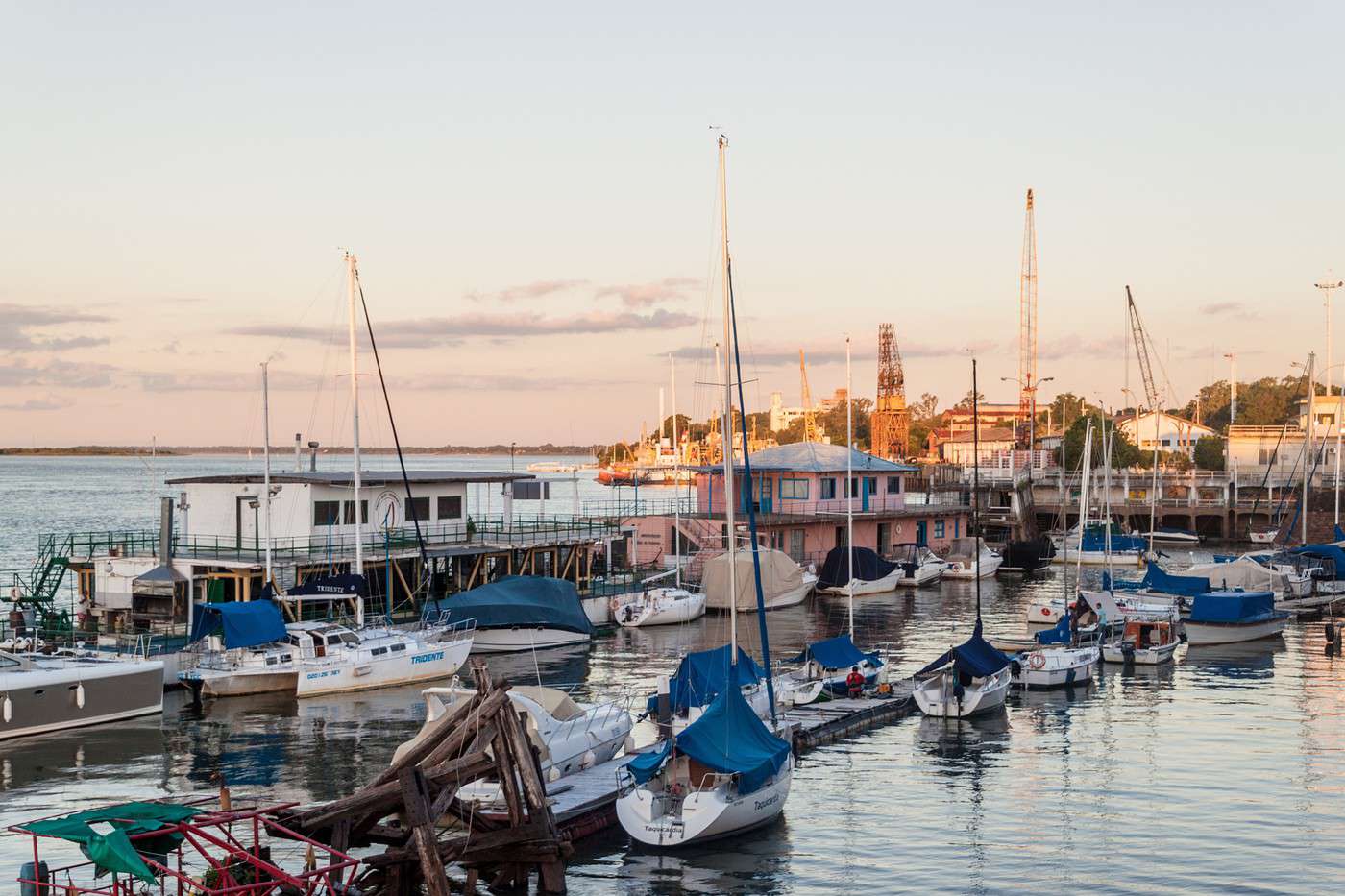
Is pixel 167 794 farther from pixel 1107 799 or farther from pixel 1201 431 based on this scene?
pixel 1201 431

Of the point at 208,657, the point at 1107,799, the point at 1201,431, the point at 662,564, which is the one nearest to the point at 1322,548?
the point at 662,564

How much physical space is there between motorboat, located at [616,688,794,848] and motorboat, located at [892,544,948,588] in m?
51.4

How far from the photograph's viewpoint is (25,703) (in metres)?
38.4

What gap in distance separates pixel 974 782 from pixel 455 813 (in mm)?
14773

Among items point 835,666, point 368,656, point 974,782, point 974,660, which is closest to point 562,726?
point 974,782

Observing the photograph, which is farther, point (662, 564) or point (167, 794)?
point (662, 564)

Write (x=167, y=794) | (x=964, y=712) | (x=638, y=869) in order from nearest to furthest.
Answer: (x=638, y=869) < (x=167, y=794) < (x=964, y=712)

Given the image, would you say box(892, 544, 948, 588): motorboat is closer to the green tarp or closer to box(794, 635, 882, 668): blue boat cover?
box(794, 635, 882, 668): blue boat cover

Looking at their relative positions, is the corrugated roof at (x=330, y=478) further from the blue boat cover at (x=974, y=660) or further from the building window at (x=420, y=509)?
the blue boat cover at (x=974, y=660)

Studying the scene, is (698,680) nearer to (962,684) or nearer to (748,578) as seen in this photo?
(962,684)

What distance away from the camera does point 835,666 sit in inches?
1777

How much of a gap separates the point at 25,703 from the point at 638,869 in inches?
807

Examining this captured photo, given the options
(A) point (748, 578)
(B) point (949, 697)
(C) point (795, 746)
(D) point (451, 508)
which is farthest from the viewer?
(A) point (748, 578)

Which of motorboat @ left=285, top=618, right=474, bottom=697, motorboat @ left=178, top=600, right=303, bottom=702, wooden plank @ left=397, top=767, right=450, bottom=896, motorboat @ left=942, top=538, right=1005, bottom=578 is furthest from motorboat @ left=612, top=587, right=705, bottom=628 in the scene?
wooden plank @ left=397, top=767, right=450, bottom=896
